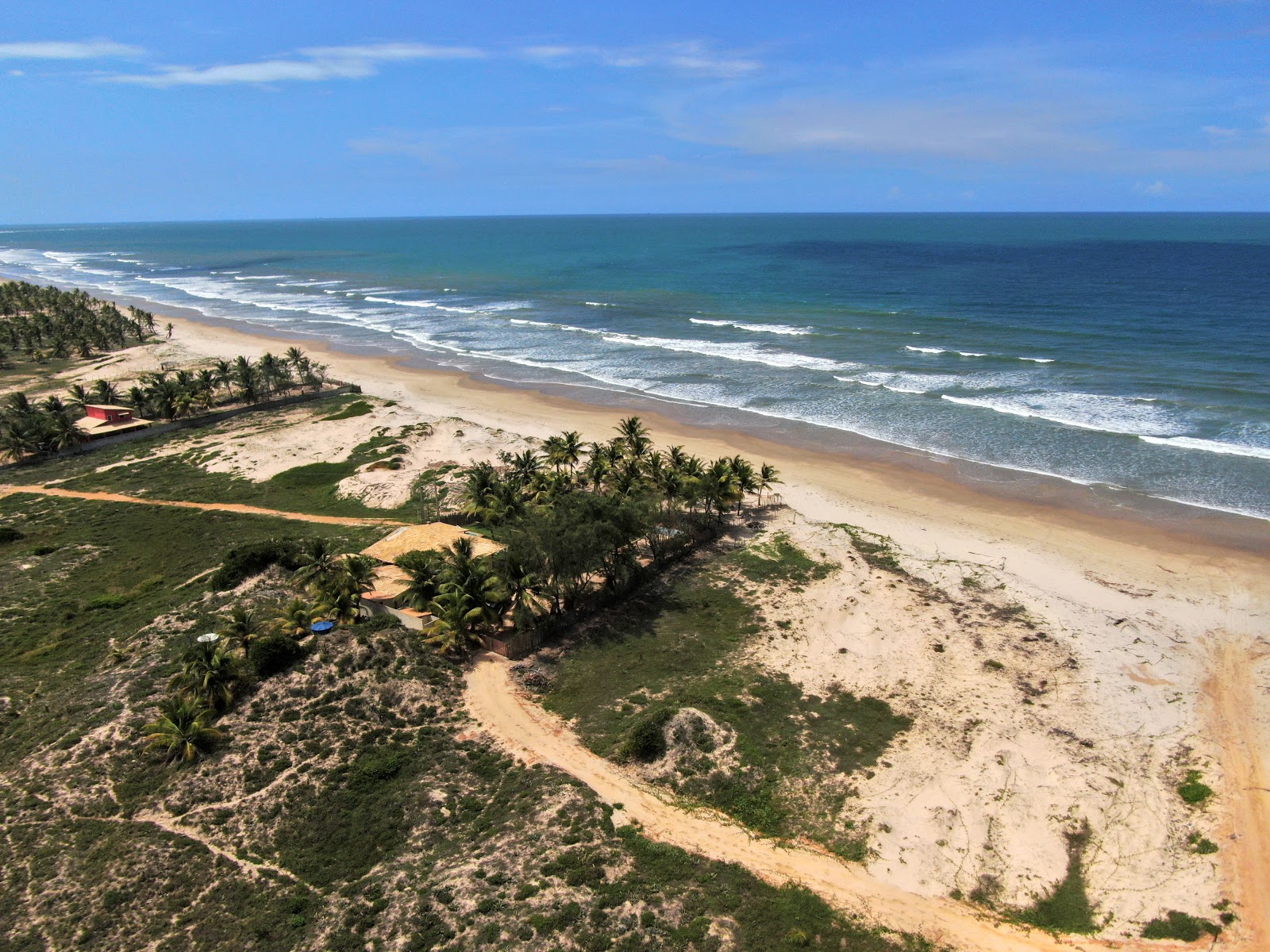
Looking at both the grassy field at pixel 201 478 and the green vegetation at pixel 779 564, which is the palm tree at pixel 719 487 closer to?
the green vegetation at pixel 779 564

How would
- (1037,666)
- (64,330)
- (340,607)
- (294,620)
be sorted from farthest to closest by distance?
1. (64,330)
2. (1037,666)
3. (340,607)
4. (294,620)

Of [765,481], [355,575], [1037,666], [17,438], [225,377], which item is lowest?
[1037,666]

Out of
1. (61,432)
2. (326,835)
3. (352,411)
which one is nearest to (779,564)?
(326,835)

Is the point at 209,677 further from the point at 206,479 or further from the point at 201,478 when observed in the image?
the point at 201,478

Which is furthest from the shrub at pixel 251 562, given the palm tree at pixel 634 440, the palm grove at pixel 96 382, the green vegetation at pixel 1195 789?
the green vegetation at pixel 1195 789

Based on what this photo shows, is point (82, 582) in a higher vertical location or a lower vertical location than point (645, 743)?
higher

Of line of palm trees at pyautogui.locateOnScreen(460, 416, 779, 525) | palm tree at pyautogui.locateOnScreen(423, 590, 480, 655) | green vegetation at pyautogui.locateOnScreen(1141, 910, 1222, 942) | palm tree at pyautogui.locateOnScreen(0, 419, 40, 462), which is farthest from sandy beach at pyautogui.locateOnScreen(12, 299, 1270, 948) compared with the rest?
palm tree at pyautogui.locateOnScreen(0, 419, 40, 462)

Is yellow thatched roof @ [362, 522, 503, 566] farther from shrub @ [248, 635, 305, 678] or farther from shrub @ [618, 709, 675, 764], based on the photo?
shrub @ [618, 709, 675, 764]
